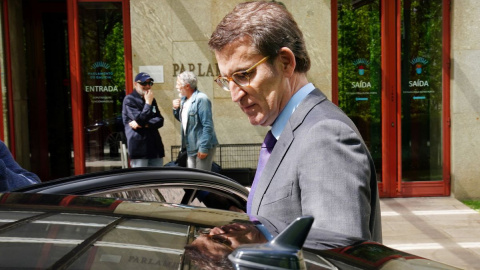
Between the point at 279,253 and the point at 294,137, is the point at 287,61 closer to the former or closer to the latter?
the point at 294,137

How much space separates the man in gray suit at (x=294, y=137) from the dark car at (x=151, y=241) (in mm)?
117

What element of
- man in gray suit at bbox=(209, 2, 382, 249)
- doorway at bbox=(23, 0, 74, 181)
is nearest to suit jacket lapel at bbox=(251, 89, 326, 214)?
man in gray suit at bbox=(209, 2, 382, 249)

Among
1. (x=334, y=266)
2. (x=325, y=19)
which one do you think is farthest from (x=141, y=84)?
(x=334, y=266)

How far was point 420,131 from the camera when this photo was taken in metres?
9.01

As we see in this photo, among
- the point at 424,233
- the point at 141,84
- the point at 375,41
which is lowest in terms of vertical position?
the point at 424,233

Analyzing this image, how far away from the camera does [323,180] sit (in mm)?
1635

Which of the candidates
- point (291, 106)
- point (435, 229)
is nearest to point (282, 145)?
point (291, 106)

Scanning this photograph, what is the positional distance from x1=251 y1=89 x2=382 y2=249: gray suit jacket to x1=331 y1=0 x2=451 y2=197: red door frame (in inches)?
289

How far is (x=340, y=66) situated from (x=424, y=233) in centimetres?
337

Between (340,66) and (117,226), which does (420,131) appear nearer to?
(340,66)

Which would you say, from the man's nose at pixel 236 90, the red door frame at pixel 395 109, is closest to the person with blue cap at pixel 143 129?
the red door frame at pixel 395 109

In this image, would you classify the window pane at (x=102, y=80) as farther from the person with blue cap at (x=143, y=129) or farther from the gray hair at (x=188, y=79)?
→ the gray hair at (x=188, y=79)

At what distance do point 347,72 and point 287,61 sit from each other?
24.4ft

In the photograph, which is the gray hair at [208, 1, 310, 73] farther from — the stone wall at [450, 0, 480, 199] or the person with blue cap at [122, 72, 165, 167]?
the stone wall at [450, 0, 480, 199]
